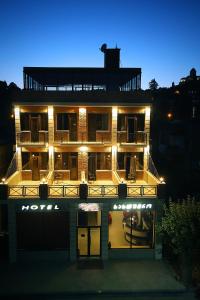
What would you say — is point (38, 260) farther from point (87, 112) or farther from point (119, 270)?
point (87, 112)

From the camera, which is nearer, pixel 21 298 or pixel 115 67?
pixel 21 298

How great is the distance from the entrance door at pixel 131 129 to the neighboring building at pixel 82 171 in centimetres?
9

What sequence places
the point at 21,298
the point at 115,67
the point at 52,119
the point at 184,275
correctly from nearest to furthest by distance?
1. the point at 21,298
2. the point at 184,275
3. the point at 52,119
4. the point at 115,67

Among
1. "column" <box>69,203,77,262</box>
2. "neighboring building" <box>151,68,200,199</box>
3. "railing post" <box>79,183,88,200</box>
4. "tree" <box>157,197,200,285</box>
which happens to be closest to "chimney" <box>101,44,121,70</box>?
"railing post" <box>79,183,88,200</box>

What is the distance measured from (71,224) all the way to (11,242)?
4.88 m

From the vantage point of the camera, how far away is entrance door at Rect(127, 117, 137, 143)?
25969mm

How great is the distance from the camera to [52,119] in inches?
995

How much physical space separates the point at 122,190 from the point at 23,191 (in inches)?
302

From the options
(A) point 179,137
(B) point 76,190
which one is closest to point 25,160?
(B) point 76,190

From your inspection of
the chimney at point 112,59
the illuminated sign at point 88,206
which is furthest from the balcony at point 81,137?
the chimney at point 112,59

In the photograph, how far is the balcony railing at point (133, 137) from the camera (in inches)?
1022

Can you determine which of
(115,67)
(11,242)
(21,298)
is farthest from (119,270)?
(115,67)

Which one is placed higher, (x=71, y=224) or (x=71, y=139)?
(x=71, y=139)

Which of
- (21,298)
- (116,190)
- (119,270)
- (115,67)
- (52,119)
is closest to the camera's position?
(21,298)
